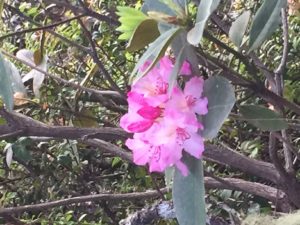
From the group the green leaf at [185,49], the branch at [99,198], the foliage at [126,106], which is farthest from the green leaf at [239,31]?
the branch at [99,198]

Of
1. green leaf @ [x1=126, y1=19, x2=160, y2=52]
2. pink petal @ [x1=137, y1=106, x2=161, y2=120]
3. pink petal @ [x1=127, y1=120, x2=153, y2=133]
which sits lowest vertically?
pink petal @ [x1=127, y1=120, x2=153, y2=133]

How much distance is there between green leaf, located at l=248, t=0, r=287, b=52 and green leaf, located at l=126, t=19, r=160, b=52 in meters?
0.10

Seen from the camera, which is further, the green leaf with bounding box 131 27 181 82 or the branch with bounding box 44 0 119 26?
the branch with bounding box 44 0 119 26

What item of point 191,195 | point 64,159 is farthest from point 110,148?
point 191,195

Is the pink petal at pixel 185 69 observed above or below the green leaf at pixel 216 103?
above

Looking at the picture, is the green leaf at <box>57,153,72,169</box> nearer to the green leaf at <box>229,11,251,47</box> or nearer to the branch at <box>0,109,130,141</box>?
the branch at <box>0,109,130,141</box>

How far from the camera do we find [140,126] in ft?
2.24

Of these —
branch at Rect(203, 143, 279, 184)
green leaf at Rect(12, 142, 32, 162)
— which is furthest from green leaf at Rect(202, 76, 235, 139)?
green leaf at Rect(12, 142, 32, 162)

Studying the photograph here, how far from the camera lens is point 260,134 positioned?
5.47 ft

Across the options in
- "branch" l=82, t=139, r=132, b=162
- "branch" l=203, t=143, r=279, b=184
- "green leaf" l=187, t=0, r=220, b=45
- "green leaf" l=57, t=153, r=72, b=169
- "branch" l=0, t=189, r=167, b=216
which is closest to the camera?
"green leaf" l=187, t=0, r=220, b=45

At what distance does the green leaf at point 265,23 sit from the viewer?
678 mm

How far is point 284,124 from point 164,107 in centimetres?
18

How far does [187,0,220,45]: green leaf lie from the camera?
1.96 feet

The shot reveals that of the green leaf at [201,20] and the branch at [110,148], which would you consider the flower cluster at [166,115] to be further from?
the branch at [110,148]
